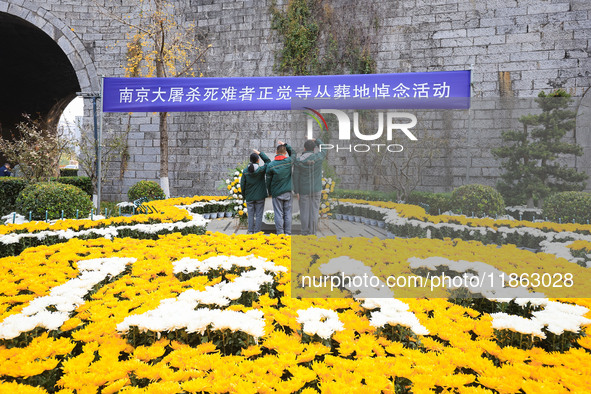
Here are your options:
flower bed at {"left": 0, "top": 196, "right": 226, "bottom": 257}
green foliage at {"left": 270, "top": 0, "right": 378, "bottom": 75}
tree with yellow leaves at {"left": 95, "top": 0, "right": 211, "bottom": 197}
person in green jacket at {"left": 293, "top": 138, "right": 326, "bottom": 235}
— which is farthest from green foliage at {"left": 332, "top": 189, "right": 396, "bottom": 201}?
tree with yellow leaves at {"left": 95, "top": 0, "right": 211, "bottom": 197}

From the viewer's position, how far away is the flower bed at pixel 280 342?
118 centimetres

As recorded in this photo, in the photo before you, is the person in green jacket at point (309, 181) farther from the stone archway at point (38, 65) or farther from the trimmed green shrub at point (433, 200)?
the stone archway at point (38, 65)

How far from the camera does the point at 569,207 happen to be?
167cm

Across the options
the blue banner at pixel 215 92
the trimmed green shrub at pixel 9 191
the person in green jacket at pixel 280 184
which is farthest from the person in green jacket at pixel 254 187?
the trimmed green shrub at pixel 9 191

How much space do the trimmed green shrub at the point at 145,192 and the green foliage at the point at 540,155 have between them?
881 cm

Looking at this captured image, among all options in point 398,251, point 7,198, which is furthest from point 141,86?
point 398,251

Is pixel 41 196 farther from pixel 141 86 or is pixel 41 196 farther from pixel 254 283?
pixel 254 283

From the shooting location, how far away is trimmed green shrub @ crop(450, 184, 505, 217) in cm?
160

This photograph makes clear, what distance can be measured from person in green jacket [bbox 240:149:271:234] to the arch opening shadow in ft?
38.3

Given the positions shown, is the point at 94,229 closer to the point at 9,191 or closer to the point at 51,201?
the point at 51,201

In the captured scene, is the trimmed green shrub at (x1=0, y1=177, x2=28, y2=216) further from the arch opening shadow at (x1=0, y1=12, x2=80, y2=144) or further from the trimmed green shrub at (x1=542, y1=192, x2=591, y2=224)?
the trimmed green shrub at (x1=542, y1=192, x2=591, y2=224)

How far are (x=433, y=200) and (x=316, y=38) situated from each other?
33.1ft

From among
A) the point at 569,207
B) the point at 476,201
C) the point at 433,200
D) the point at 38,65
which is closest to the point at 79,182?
the point at 38,65

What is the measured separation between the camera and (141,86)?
6.66m
